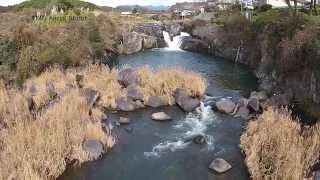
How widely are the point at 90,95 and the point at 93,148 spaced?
299 inches

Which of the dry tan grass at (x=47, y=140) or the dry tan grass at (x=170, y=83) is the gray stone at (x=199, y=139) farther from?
the dry tan grass at (x=170, y=83)

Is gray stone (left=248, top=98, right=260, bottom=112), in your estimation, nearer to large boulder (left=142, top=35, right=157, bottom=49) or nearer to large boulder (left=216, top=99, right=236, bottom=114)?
large boulder (left=216, top=99, right=236, bottom=114)

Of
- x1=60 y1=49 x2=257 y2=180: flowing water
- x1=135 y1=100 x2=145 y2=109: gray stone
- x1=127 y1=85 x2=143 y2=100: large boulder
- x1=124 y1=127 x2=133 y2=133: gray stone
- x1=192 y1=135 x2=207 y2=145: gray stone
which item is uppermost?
x1=127 y1=85 x2=143 y2=100: large boulder

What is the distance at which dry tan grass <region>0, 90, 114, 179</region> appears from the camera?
51.1 ft

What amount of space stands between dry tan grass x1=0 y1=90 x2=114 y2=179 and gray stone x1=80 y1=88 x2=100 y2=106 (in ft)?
8.85

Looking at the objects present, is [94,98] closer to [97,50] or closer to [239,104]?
[239,104]

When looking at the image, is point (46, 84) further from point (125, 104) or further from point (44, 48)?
point (44, 48)

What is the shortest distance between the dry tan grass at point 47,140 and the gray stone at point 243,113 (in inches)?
354

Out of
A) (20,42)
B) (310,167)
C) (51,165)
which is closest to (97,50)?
(20,42)

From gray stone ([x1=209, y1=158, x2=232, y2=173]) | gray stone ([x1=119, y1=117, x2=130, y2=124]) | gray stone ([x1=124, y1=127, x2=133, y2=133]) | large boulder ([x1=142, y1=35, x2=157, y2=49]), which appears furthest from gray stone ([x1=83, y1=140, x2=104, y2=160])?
large boulder ([x1=142, y1=35, x2=157, y2=49])

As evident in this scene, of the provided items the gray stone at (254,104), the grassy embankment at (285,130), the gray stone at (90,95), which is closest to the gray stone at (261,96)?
the gray stone at (254,104)

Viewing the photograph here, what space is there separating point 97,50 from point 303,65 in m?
24.6

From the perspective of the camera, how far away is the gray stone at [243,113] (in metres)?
24.8

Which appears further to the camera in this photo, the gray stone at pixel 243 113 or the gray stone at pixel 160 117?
the gray stone at pixel 243 113
